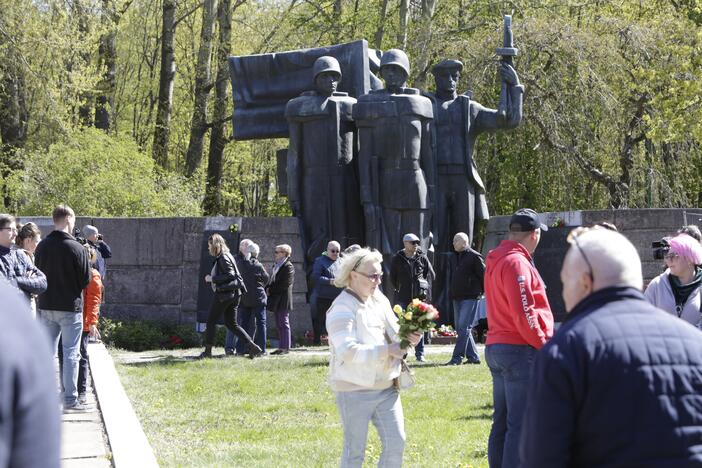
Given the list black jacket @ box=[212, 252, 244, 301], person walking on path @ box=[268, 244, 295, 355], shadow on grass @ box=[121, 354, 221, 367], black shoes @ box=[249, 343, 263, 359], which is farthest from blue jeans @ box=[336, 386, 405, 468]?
person walking on path @ box=[268, 244, 295, 355]

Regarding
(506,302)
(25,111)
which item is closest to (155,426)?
(506,302)

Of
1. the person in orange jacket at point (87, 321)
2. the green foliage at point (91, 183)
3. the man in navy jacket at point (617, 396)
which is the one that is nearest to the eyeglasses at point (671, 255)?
the man in navy jacket at point (617, 396)

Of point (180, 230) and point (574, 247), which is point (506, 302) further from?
point (180, 230)

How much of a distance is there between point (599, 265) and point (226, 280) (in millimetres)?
12638

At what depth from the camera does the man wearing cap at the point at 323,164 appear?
Result: 1947cm

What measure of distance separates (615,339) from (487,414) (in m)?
7.92

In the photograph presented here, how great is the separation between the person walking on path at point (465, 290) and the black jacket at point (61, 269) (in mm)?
5728

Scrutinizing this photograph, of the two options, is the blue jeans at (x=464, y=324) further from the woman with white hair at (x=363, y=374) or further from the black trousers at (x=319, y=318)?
the woman with white hair at (x=363, y=374)

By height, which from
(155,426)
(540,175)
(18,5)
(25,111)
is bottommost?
(155,426)

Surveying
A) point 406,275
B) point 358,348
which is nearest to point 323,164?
point 406,275

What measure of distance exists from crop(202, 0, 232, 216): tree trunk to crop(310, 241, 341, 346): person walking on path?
13140 mm

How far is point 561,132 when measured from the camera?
26.2 m

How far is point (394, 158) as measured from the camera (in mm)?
19047

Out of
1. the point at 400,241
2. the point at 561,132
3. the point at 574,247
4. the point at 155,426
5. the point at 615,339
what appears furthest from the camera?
the point at 561,132
